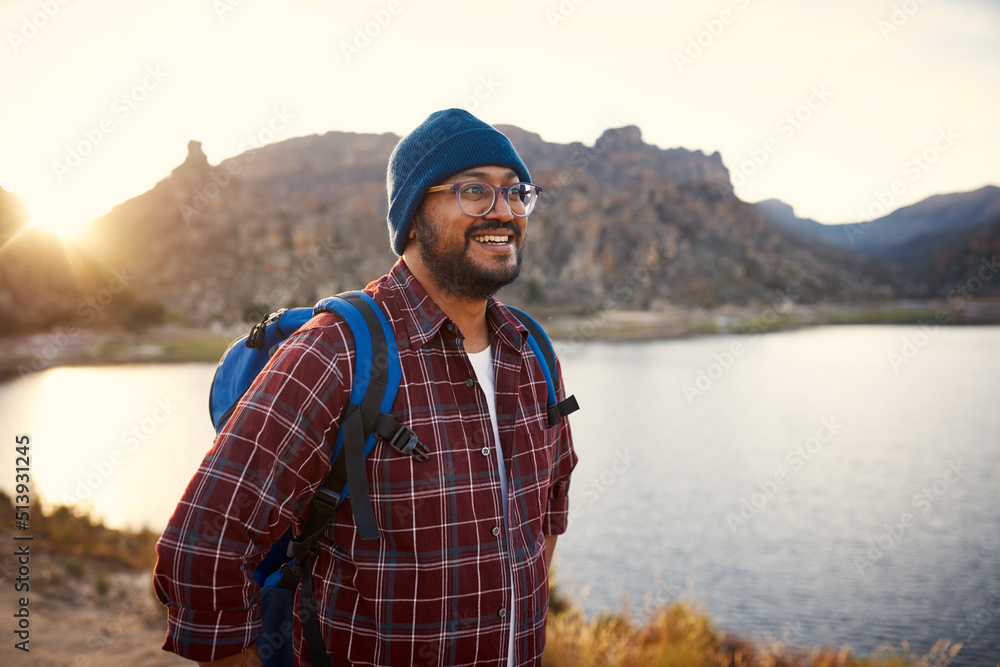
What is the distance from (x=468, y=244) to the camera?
5.86 feet

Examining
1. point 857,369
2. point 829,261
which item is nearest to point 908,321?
point 829,261

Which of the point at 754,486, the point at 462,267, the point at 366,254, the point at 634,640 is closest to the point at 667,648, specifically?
the point at 634,640

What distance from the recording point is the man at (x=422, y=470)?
1.38 m

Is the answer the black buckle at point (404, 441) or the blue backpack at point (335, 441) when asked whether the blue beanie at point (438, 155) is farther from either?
the black buckle at point (404, 441)

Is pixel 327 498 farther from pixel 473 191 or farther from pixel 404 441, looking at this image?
pixel 473 191

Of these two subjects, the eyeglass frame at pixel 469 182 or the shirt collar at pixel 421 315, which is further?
the eyeglass frame at pixel 469 182

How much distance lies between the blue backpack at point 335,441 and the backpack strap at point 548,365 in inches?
21.5

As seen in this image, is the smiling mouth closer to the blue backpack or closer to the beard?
the beard

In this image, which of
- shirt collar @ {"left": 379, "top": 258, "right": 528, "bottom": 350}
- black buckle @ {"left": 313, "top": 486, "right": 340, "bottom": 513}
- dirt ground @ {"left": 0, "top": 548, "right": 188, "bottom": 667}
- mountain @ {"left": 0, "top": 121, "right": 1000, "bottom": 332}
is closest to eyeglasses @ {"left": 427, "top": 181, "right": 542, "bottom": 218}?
shirt collar @ {"left": 379, "top": 258, "right": 528, "bottom": 350}

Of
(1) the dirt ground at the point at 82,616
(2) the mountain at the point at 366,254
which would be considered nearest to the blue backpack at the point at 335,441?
(1) the dirt ground at the point at 82,616

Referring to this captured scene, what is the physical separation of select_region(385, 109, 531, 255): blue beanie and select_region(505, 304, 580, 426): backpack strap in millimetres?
459

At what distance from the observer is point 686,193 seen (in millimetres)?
101812

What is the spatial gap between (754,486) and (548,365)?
14044 millimetres

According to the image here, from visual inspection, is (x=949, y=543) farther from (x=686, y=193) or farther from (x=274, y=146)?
(x=274, y=146)
